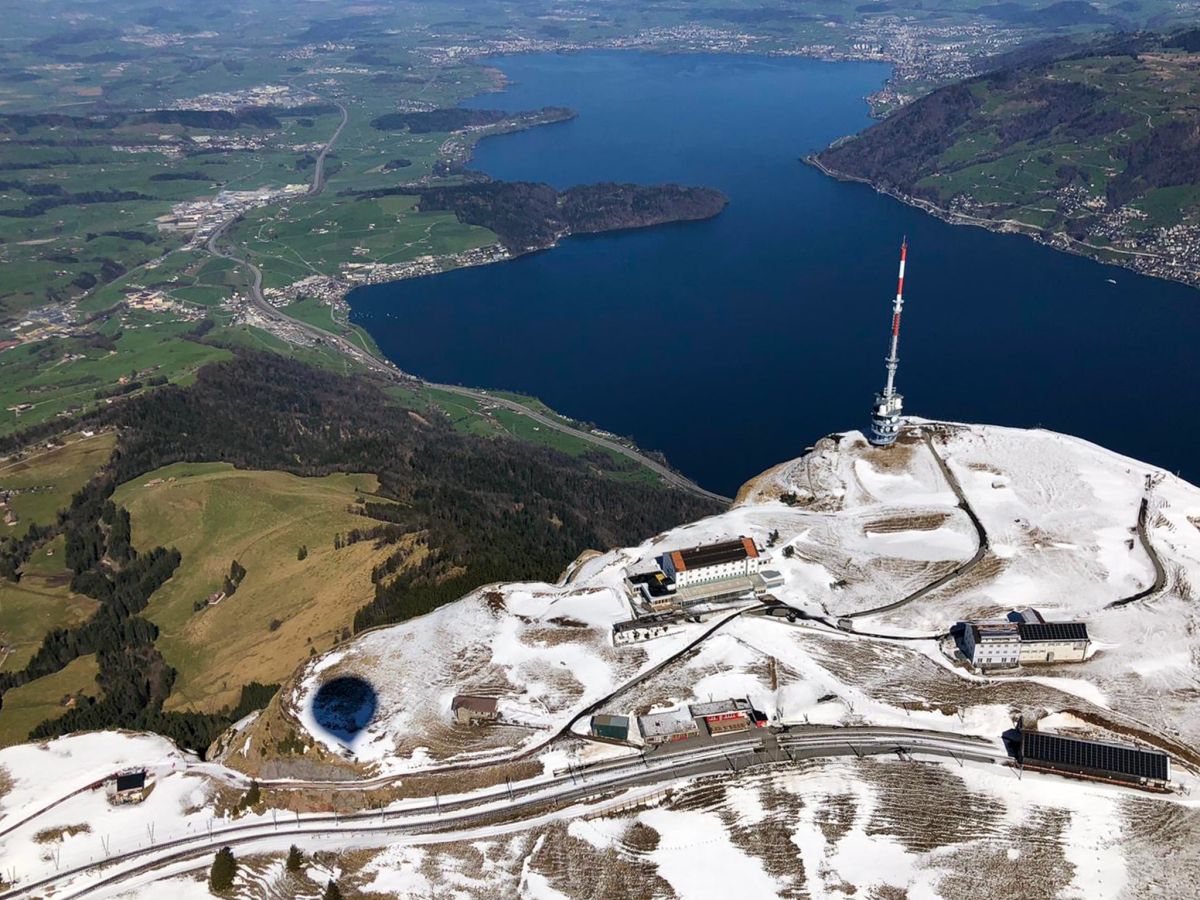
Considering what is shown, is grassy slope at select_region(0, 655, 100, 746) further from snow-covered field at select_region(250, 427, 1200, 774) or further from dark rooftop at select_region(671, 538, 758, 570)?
dark rooftop at select_region(671, 538, 758, 570)

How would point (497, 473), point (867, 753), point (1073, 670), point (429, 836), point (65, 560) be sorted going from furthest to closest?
point (497, 473) → point (65, 560) → point (1073, 670) → point (867, 753) → point (429, 836)

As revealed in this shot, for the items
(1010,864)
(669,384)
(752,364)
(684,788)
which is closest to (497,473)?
(669,384)

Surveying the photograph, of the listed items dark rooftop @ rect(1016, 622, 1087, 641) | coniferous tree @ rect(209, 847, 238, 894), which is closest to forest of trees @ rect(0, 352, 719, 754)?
coniferous tree @ rect(209, 847, 238, 894)

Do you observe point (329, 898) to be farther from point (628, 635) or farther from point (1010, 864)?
point (1010, 864)

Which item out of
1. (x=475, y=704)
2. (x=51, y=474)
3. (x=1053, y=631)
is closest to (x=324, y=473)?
(x=51, y=474)

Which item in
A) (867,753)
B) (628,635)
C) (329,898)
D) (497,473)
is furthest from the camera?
(497,473)
